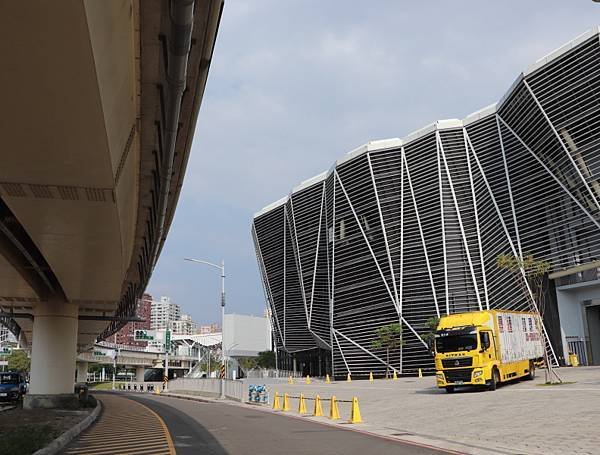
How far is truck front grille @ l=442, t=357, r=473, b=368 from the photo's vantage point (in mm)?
26903

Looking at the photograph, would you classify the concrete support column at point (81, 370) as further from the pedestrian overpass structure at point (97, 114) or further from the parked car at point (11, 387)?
the pedestrian overpass structure at point (97, 114)

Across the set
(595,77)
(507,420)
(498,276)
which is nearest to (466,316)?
(507,420)

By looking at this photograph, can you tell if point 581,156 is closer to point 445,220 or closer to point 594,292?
point 594,292

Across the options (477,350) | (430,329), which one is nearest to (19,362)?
(430,329)

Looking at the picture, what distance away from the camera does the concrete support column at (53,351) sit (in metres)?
32.2

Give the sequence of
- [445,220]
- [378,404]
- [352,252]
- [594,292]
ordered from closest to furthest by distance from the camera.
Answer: [378,404] → [594,292] → [445,220] → [352,252]

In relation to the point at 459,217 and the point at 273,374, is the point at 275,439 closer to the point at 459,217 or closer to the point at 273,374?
the point at 459,217

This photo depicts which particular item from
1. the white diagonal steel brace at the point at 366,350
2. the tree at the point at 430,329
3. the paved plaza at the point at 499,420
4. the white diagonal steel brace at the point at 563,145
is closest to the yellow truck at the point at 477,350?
the paved plaza at the point at 499,420

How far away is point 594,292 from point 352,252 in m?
25.8

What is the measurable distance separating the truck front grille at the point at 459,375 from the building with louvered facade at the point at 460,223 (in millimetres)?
14374

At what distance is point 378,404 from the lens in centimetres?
2689

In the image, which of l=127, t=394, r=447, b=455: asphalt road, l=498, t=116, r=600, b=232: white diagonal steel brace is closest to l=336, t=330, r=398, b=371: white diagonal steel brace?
l=498, t=116, r=600, b=232: white diagonal steel brace

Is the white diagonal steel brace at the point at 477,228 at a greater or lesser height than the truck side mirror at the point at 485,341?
greater

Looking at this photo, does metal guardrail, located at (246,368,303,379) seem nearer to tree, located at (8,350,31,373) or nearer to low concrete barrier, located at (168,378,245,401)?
low concrete barrier, located at (168,378,245,401)
